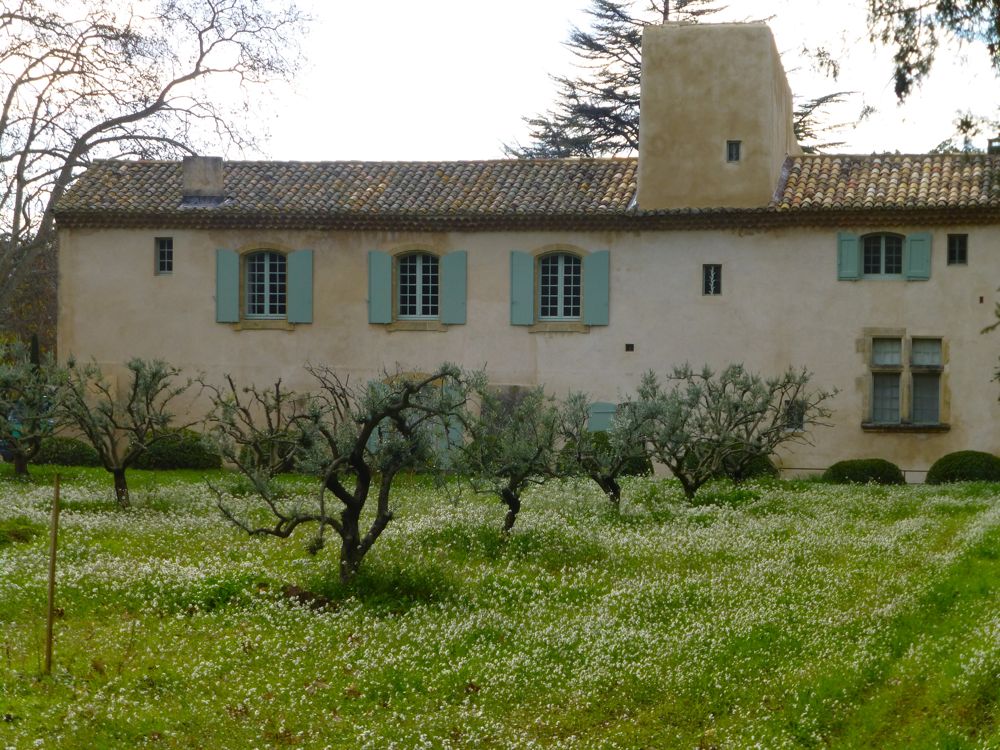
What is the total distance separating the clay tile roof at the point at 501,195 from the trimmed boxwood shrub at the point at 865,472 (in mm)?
4879

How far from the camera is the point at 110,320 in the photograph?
92.7ft

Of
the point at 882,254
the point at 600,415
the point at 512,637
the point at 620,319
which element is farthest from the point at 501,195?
the point at 512,637

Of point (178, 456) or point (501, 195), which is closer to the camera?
point (178, 456)

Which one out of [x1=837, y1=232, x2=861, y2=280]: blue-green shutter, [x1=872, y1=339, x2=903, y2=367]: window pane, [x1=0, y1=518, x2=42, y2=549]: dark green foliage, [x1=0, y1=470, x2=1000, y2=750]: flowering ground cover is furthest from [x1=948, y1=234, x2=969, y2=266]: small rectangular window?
→ [x1=0, y1=518, x2=42, y2=549]: dark green foliage

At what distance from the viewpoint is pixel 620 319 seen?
26.9m

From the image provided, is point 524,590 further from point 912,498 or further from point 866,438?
point 866,438

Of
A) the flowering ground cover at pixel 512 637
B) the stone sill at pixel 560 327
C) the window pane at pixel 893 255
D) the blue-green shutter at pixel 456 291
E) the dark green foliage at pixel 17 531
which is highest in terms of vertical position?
the window pane at pixel 893 255

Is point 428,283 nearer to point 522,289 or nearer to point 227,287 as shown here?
point 522,289

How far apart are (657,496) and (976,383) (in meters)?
9.23

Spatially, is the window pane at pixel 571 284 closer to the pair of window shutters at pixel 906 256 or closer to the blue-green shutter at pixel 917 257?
the pair of window shutters at pixel 906 256

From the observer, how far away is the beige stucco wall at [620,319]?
2573 centimetres

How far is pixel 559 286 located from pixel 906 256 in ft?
22.7

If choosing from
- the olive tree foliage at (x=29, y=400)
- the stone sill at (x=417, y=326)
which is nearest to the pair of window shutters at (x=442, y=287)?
the stone sill at (x=417, y=326)

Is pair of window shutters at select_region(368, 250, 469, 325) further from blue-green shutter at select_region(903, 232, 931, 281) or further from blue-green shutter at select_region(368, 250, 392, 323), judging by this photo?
blue-green shutter at select_region(903, 232, 931, 281)
